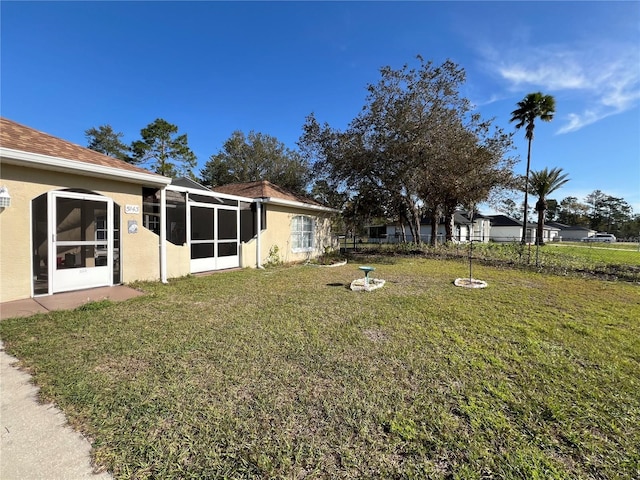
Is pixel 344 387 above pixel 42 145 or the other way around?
the other way around

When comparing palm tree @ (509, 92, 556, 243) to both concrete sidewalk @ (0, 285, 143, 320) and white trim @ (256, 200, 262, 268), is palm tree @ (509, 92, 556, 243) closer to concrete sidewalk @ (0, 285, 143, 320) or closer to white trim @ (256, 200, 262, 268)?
white trim @ (256, 200, 262, 268)

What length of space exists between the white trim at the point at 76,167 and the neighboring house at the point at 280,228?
4.24 metres

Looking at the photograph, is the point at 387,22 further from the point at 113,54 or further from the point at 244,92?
the point at 113,54

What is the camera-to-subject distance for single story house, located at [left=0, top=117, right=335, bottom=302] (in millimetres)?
5504

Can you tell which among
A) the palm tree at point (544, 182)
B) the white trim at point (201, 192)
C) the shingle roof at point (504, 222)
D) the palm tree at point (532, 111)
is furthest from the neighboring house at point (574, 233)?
the white trim at point (201, 192)

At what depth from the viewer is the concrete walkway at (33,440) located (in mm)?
1856

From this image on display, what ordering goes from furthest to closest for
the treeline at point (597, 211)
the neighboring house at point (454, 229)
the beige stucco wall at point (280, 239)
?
1. the treeline at point (597, 211)
2. the neighboring house at point (454, 229)
3. the beige stucco wall at point (280, 239)

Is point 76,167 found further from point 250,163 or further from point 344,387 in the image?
point 250,163

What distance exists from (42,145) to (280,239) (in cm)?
796

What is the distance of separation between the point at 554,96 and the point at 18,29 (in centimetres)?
3349

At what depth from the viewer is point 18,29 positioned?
287 inches

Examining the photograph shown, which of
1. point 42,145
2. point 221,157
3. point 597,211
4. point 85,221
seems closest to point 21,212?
point 85,221

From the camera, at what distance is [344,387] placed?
9.52 ft

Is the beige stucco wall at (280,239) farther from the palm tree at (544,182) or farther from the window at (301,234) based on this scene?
the palm tree at (544,182)
